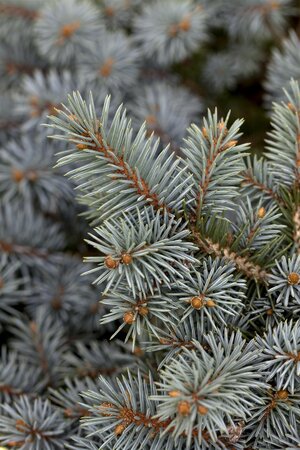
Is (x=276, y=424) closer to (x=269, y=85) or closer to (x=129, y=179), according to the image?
(x=129, y=179)

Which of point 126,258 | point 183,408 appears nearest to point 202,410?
point 183,408

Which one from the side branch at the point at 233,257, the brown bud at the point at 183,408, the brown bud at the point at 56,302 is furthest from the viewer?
the brown bud at the point at 56,302

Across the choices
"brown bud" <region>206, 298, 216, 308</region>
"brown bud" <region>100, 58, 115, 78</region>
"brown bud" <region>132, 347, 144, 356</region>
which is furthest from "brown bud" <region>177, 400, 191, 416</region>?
"brown bud" <region>100, 58, 115, 78</region>

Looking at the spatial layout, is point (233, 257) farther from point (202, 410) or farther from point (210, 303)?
point (202, 410)

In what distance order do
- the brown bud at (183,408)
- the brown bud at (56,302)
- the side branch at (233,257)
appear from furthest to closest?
the brown bud at (56,302), the side branch at (233,257), the brown bud at (183,408)

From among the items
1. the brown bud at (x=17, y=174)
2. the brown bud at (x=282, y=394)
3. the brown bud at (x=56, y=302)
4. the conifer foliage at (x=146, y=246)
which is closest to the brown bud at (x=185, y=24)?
the conifer foliage at (x=146, y=246)

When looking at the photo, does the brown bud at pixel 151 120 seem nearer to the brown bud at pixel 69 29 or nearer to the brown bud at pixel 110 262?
the brown bud at pixel 69 29

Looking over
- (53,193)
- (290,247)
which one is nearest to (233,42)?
(53,193)
